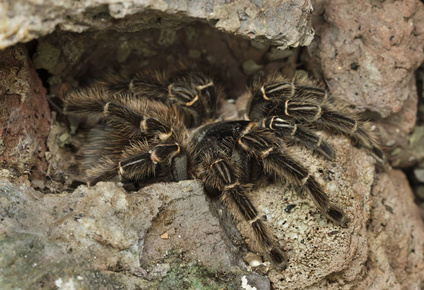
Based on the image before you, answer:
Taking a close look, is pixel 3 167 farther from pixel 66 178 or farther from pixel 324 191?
pixel 324 191

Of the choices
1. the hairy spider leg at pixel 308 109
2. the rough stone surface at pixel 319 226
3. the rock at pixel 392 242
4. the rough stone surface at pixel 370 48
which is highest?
the rough stone surface at pixel 370 48

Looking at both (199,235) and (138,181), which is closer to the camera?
(199,235)

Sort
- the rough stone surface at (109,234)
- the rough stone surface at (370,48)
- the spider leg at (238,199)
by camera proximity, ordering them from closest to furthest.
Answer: the rough stone surface at (109,234), the spider leg at (238,199), the rough stone surface at (370,48)

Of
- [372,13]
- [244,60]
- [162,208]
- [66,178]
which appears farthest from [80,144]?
[372,13]

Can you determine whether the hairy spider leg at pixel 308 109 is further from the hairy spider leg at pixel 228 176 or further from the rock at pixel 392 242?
the rock at pixel 392 242

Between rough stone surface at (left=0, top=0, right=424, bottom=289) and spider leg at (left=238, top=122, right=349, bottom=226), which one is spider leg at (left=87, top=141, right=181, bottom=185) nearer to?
rough stone surface at (left=0, top=0, right=424, bottom=289)

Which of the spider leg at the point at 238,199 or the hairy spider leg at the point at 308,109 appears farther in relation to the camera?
the hairy spider leg at the point at 308,109

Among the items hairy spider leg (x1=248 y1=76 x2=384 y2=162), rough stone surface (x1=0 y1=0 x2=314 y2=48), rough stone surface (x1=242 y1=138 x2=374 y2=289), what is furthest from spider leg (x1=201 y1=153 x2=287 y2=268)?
rough stone surface (x1=0 y1=0 x2=314 y2=48)

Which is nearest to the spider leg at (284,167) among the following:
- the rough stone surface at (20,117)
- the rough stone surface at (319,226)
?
the rough stone surface at (319,226)

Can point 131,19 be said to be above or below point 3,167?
above
